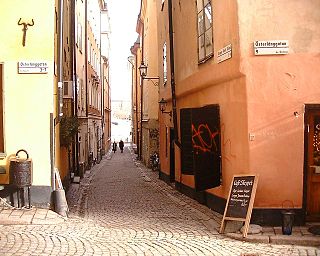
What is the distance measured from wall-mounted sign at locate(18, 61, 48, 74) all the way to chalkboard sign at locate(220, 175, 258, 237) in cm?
453

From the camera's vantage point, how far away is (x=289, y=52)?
28.7ft

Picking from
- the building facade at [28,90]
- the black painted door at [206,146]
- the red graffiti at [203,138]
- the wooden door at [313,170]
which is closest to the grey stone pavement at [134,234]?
the wooden door at [313,170]

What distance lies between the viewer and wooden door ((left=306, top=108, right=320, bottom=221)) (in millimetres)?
8891

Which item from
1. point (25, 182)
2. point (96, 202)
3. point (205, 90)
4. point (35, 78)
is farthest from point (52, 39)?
point (96, 202)

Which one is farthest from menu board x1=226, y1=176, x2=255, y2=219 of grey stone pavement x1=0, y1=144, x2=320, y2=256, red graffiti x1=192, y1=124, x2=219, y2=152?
red graffiti x1=192, y1=124, x2=219, y2=152

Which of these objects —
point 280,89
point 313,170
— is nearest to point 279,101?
point 280,89

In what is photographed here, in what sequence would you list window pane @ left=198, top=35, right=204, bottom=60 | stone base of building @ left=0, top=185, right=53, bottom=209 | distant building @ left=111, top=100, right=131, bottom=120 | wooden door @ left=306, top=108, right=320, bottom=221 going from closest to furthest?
wooden door @ left=306, top=108, right=320, bottom=221, stone base of building @ left=0, top=185, right=53, bottom=209, window pane @ left=198, top=35, right=204, bottom=60, distant building @ left=111, top=100, right=131, bottom=120

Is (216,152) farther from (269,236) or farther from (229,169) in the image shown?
(269,236)

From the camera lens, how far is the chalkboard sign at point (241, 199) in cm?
824

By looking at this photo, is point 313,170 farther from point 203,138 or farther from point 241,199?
point 203,138

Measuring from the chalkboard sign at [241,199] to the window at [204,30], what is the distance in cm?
335

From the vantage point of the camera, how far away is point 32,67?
402 inches

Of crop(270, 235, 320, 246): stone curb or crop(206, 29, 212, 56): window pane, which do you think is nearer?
crop(270, 235, 320, 246): stone curb

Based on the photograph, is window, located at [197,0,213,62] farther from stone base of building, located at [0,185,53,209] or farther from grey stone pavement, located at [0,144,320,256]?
stone base of building, located at [0,185,53,209]
